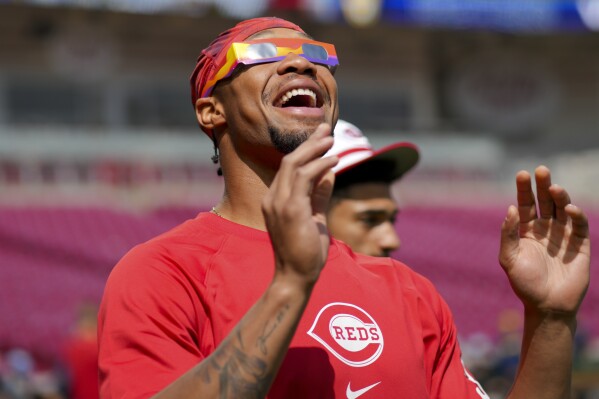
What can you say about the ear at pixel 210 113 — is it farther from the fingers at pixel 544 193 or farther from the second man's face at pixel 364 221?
the second man's face at pixel 364 221

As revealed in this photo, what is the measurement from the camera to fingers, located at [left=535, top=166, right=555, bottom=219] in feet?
6.97

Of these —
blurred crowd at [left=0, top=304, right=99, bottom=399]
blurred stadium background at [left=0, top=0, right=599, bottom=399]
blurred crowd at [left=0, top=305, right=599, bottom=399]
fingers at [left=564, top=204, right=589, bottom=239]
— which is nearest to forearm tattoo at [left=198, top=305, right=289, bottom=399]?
fingers at [left=564, top=204, right=589, bottom=239]

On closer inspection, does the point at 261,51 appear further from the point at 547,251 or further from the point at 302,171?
the point at 547,251

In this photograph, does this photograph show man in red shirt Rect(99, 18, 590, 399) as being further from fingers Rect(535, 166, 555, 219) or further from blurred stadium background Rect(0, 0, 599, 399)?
blurred stadium background Rect(0, 0, 599, 399)

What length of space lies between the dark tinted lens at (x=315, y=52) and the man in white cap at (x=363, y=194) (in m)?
1.32

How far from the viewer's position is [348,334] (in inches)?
81.0

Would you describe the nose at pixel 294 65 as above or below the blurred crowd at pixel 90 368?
above

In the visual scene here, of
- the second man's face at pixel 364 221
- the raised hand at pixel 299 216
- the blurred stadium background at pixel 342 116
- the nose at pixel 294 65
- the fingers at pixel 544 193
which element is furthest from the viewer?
the blurred stadium background at pixel 342 116

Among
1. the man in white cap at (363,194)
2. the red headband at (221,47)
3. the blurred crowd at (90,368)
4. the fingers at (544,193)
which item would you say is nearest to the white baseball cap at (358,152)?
the man in white cap at (363,194)

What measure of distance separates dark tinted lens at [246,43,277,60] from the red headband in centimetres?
7

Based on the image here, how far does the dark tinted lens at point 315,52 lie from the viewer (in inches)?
90.9

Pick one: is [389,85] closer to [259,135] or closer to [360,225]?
[360,225]

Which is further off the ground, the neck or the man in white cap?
the neck

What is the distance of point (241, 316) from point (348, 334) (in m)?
0.21
